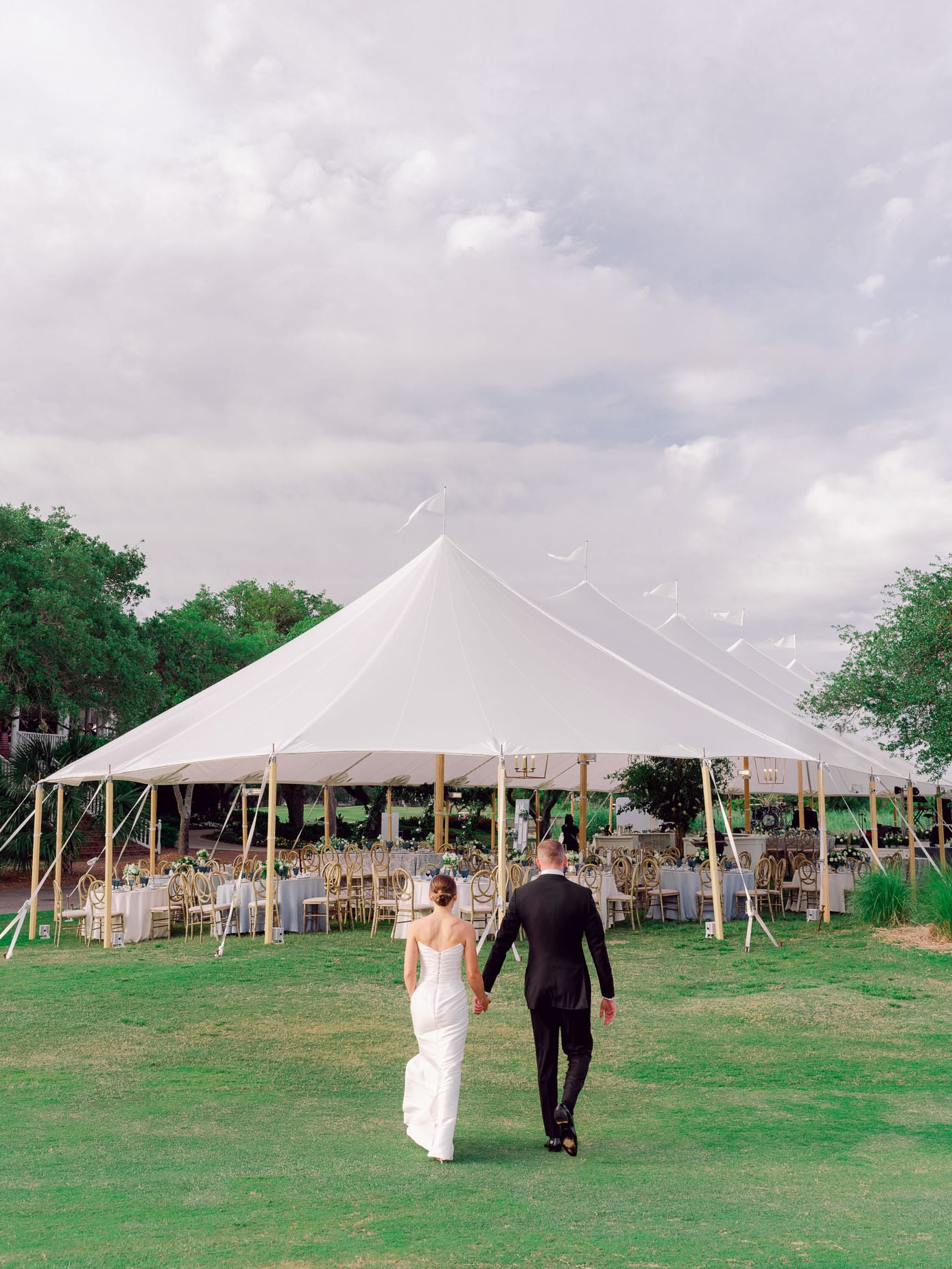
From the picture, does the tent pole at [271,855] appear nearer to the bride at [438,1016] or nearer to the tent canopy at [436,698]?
the tent canopy at [436,698]

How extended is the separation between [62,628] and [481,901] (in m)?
12.8

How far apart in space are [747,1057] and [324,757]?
47.7 feet

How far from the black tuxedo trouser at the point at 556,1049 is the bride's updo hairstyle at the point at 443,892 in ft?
2.25

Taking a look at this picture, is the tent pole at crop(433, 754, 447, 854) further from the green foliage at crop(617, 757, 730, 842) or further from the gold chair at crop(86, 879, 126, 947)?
the green foliage at crop(617, 757, 730, 842)

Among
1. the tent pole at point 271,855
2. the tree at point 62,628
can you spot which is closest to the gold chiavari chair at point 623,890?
the tent pole at point 271,855

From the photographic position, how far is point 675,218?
17188 millimetres

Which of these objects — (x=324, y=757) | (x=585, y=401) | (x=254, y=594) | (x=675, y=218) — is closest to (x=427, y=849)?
(x=324, y=757)

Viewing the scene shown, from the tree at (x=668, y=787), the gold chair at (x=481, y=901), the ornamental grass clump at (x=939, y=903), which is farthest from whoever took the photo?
the tree at (x=668, y=787)

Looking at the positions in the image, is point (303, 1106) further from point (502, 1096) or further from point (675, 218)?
point (675, 218)

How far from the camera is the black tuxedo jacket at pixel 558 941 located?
213 inches

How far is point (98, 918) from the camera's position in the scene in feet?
47.7

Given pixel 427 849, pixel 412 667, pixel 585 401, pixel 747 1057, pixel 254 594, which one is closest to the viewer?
pixel 747 1057

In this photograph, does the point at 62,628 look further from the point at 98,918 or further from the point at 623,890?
the point at 623,890

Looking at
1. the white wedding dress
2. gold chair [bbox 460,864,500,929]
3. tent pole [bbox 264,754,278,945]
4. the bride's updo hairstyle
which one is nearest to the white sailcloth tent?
gold chair [bbox 460,864,500,929]
